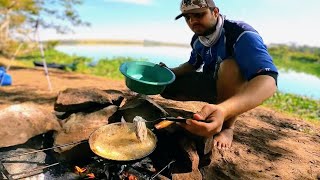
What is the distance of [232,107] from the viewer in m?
2.08

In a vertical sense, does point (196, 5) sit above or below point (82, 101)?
above

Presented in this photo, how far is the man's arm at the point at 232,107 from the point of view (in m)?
1.94

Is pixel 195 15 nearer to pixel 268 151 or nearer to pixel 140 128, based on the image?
pixel 140 128

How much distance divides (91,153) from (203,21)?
1575mm

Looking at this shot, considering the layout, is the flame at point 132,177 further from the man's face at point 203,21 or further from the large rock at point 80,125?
the man's face at point 203,21

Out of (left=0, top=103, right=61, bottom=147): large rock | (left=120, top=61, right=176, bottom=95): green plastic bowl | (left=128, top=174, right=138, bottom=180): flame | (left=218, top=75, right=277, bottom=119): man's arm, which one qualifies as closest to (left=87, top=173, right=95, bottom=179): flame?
(left=128, top=174, right=138, bottom=180): flame

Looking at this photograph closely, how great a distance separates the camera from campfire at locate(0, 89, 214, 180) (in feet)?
8.21

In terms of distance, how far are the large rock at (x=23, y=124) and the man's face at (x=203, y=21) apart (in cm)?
163

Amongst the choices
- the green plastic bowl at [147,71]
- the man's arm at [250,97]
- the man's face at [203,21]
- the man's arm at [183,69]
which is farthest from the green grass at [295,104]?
the man's arm at [250,97]

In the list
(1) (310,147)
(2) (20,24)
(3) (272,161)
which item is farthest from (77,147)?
(2) (20,24)

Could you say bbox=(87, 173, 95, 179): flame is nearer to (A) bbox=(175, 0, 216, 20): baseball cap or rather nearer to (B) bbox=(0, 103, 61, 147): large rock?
(B) bbox=(0, 103, 61, 147): large rock

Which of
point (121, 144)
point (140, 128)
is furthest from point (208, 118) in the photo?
point (121, 144)

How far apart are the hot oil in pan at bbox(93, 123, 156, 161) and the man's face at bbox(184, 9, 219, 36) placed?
3.69ft

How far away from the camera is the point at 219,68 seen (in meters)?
2.84
